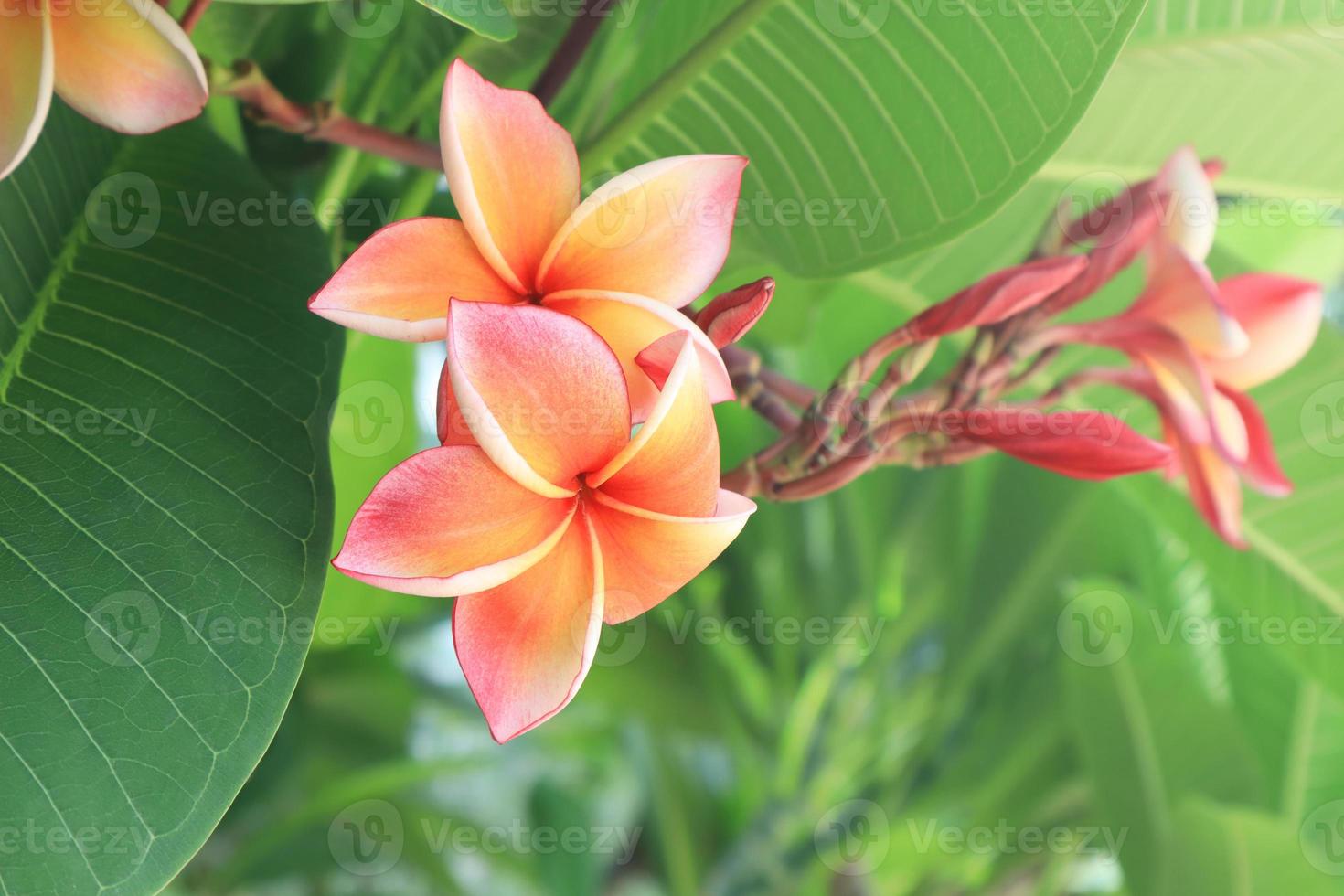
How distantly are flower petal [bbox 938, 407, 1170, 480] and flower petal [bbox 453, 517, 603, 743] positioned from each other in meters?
0.15

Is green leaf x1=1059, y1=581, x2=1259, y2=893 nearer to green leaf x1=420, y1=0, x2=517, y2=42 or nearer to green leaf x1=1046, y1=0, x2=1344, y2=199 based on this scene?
green leaf x1=1046, y1=0, x2=1344, y2=199

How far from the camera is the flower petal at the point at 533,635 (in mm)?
270

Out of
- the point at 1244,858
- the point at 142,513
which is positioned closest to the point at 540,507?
the point at 142,513

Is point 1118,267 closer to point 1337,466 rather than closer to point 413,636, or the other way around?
point 1337,466

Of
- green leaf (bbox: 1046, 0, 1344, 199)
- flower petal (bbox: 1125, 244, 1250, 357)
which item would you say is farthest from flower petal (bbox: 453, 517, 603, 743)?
green leaf (bbox: 1046, 0, 1344, 199)

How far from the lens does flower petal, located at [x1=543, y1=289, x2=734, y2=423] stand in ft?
0.93

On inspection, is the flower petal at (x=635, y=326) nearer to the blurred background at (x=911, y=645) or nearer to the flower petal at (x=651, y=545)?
the flower petal at (x=651, y=545)

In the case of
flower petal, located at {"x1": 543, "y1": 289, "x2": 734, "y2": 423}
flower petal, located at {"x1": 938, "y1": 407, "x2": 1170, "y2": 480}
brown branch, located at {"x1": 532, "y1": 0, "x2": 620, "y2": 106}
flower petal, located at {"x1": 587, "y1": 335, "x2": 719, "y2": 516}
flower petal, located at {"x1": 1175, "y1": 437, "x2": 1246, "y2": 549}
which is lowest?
flower petal, located at {"x1": 587, "y1": 335, "x2": 719, "y2": 516}

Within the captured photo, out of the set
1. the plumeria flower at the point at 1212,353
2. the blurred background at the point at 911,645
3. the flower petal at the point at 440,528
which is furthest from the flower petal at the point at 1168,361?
the flower petal at the point at 440,528

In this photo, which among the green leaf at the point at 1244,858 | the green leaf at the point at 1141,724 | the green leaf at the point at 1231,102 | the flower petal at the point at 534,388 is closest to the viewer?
the flower petal at the point at 534,388

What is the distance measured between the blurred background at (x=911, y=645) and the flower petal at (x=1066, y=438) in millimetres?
149

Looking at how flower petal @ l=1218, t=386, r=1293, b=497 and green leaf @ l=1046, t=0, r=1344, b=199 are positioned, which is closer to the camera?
flower petal @ l=1218, t=386, r=1293, b=497

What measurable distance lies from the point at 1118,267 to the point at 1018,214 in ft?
0.85

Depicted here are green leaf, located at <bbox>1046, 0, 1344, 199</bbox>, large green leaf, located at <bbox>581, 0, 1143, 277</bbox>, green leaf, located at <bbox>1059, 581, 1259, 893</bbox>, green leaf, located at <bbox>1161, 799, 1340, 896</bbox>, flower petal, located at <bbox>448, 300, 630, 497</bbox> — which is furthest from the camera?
green leaf, located at <bbox>1059, 581, 1259, 893</bbox>
